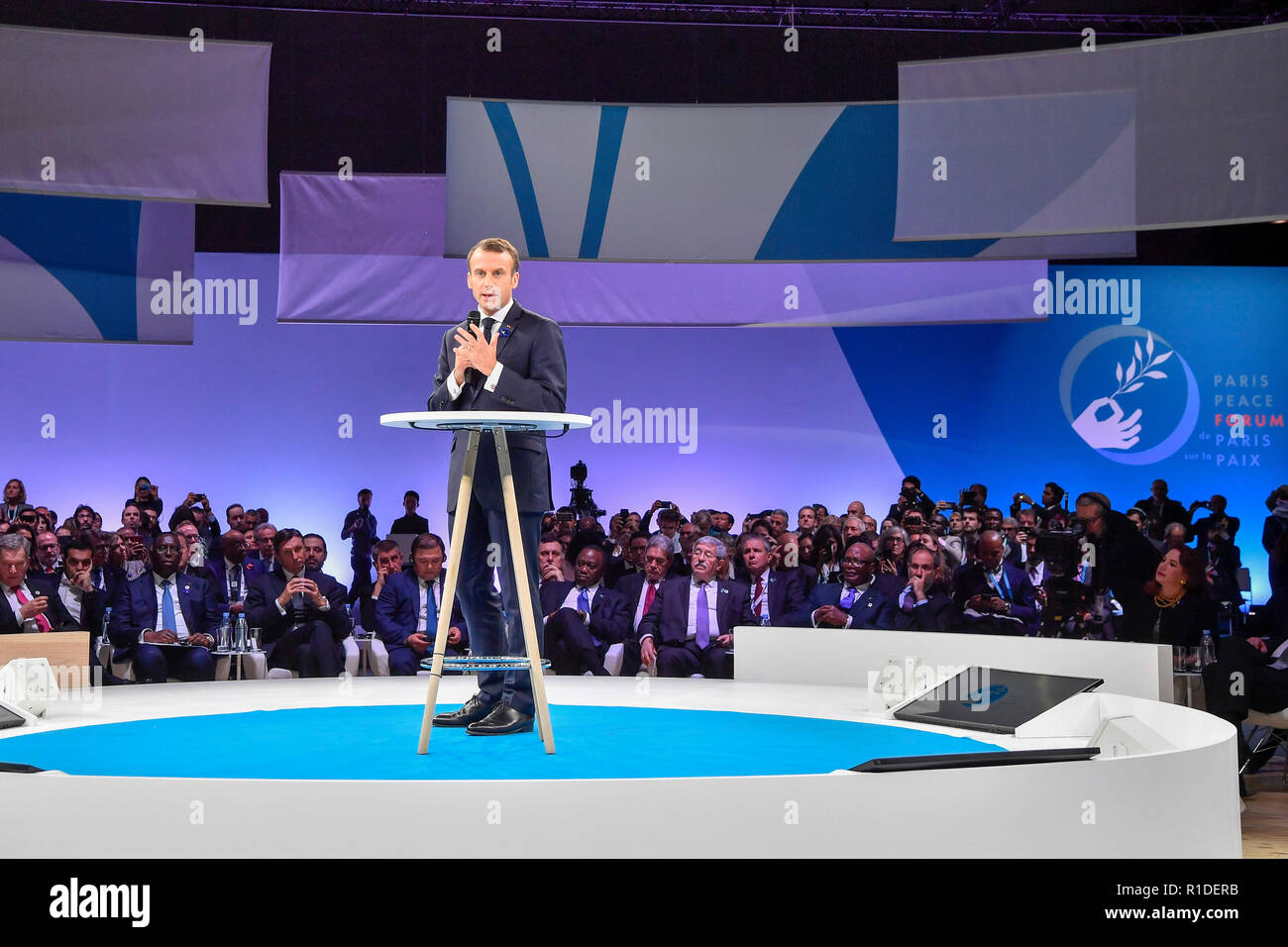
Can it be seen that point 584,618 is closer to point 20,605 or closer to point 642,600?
point 642,600

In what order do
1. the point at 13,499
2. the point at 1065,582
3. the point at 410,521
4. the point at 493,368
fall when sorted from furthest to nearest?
the point at 410,521
the point at 13,499
the point at 1065,582
the point at 493,368

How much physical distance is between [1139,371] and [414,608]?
6.13m

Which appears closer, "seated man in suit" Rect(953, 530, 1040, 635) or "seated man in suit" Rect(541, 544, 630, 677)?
"seated man in suit" Rect(541, 544, 630, 677)

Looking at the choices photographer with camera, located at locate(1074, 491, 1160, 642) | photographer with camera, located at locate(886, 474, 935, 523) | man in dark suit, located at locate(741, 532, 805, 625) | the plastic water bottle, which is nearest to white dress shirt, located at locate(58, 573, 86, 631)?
man in dark suit, located at locate(741, 532, 805, 625)

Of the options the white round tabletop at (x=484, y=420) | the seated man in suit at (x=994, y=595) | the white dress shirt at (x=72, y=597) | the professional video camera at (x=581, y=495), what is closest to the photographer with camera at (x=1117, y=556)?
the seated man in suit at (x=994, y=595)

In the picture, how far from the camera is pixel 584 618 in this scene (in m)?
6.89

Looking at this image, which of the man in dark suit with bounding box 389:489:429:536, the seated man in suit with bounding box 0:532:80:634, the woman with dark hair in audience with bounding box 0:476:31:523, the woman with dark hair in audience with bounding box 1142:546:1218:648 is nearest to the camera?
the woman with dark hair in audience with bounding box 1142:546:1218:648

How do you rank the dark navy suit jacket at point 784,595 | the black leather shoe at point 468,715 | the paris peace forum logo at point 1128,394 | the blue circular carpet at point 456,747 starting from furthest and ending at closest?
the paris peace forum logo at point 1128,394 → the dark navy suit jacket at point 784,595 → the black leather shoe at point 468,715 → the blue circular carpet at point 456,747

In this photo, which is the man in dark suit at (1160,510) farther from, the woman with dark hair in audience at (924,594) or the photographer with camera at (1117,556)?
the woman with dark hair in audience at (924,594)

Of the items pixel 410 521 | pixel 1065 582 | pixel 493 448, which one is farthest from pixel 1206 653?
pixel 410 521

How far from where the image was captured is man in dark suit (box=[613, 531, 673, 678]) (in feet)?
22.2

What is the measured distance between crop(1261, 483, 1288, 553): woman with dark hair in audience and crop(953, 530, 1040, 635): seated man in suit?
2.37 m

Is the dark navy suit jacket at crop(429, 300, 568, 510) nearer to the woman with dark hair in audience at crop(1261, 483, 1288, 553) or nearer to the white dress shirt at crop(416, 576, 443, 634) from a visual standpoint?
the white dress shirt at crop(416, 576, 443, 634)

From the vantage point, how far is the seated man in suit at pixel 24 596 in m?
6.11
